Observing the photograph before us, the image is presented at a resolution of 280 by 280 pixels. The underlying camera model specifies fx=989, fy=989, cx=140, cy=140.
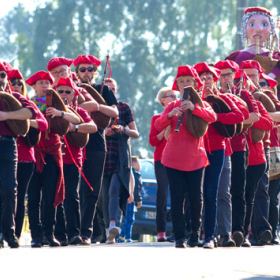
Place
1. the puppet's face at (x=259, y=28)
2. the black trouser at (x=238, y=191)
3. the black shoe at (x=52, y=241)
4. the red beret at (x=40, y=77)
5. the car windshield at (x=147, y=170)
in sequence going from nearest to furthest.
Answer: the black shoe at (x=52, y=241) → the red beret at (x=40, y=77) → the black trouser at (x=238, y=191) → the puppet's face at (x=259, y=28) → the car windshield at (x=147, y=170)

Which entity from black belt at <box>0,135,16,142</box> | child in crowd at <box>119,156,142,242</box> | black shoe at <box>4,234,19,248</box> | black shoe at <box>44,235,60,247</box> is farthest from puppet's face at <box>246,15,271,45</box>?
black shoe at <box>4,234,19,248</box>

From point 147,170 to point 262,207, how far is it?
21.4 feet

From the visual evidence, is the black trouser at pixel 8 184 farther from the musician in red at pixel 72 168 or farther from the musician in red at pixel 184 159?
the musician in red at pixel 184 159

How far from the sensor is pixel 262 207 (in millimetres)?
11664

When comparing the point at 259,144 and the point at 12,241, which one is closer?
the point at 12,241

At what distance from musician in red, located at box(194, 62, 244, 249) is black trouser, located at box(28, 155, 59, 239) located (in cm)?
159

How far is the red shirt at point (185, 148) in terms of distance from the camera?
9.95 m

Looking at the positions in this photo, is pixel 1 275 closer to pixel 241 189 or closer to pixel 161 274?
pixel 161 274

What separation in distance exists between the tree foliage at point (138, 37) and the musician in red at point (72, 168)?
108 ft

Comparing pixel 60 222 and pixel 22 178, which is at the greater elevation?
pixel 22 178

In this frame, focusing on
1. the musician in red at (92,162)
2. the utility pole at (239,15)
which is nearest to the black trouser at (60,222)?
the musician in red at (92,162)

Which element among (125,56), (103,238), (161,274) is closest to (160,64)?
(125,56)

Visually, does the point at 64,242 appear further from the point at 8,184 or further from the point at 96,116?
the point at 96,116

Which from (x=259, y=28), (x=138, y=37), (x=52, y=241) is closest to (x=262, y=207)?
(x=52, y=241)
